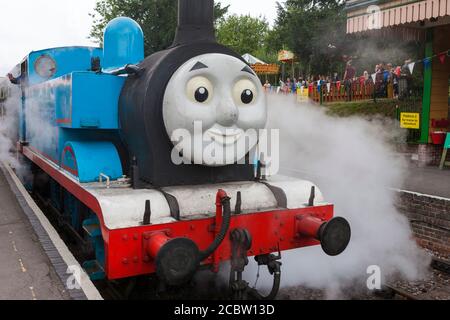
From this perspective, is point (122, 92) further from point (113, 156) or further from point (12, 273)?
point (12, 273)

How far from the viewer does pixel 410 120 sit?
408 inches

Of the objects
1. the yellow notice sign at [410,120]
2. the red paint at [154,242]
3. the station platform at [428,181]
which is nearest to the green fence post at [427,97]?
the yellow notice sign at [410,120]

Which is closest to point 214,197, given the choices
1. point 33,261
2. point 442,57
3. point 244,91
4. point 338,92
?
point 244,91

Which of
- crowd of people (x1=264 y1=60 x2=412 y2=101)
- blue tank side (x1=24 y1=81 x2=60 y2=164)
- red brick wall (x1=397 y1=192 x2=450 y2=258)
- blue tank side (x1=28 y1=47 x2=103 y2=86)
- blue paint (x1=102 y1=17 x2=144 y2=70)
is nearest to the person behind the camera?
blue paint (x1=102 y1=17 x2=144 y2=70)

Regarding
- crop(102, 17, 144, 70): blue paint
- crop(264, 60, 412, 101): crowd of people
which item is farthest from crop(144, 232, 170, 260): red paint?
crop(264, 60, 412, 101): crowd of people

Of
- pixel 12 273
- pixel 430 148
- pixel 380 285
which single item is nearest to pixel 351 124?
pixel 430 148

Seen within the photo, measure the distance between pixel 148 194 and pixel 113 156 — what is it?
75 cm

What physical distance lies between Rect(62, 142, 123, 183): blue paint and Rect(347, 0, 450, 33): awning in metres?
6.29

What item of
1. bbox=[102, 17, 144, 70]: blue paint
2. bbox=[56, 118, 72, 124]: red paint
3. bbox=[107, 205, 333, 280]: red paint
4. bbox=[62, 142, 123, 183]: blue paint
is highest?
bbox=[102, 17, 144, 70]: blue paint

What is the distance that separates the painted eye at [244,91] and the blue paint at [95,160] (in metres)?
1.17

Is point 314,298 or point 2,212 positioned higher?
point 2,212

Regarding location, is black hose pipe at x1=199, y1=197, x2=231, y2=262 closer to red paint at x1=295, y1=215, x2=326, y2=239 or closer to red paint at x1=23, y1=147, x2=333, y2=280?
red paint at x1=23, y1=147, x2=333, y2=280

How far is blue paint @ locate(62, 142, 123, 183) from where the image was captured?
361cm

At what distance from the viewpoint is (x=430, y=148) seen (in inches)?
387
